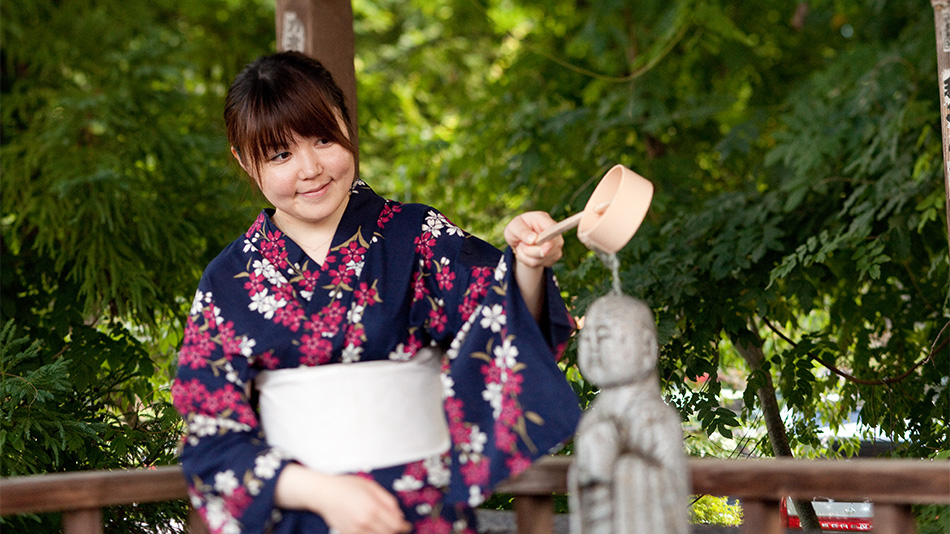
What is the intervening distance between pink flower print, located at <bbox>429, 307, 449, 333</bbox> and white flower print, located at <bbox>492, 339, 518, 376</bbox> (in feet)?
0.47

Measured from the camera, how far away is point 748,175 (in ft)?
12.8

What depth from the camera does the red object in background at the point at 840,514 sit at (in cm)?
277

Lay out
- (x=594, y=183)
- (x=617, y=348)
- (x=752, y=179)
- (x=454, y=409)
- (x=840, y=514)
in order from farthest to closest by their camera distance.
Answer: (x=752, y=179), (x=594, y=183), (x=840, y=514), (x=454, y=409), (x=617, y=348)

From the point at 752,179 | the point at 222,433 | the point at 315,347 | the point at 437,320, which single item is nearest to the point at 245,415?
the point at 222,433

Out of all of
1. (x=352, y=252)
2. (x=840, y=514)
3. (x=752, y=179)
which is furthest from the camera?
(x=752, y=179)

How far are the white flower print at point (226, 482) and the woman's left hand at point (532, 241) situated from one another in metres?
0.56

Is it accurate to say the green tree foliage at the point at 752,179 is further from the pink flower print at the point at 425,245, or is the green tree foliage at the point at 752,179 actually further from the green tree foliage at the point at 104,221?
the green tree foliage at the point at 104,221

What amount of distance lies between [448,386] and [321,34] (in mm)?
1297

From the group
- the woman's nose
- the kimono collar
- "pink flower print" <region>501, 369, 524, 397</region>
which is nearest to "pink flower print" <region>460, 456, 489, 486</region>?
"pink flower print" <region>501, 369, 524, 397</region>

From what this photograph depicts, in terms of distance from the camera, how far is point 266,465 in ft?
4.29

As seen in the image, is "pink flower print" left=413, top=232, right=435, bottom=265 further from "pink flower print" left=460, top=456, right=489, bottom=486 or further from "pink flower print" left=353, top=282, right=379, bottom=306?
"pink flower print" left=460, top=456, right=489, bottom=486

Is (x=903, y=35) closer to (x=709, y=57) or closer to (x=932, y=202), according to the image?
(x=709, y=57)

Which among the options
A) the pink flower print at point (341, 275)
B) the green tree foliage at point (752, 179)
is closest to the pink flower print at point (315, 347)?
the pink flower print at point (341, 275)

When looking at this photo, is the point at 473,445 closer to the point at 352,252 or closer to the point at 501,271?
the point at 501,271
